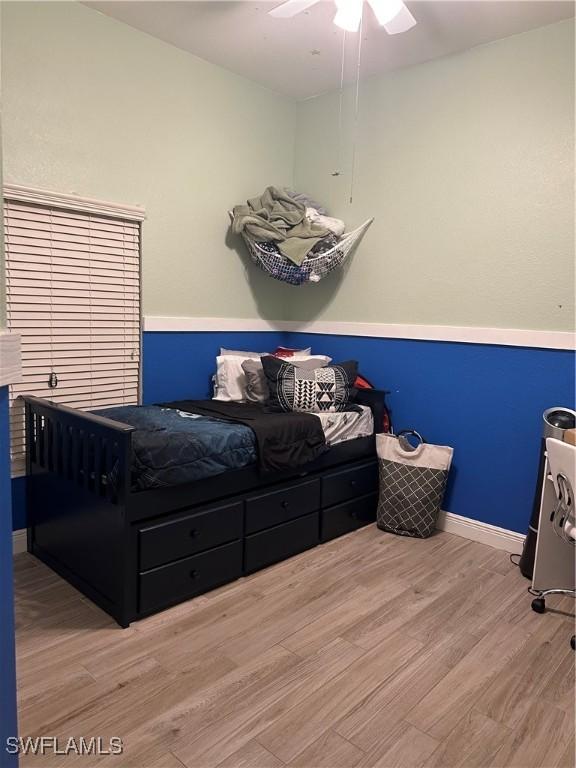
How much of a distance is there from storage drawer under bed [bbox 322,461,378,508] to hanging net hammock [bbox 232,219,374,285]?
1.20 m

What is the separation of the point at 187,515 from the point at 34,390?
1.04m

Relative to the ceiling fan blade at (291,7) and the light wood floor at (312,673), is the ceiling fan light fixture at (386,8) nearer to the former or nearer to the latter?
the ceiling fan blade at (291,7)

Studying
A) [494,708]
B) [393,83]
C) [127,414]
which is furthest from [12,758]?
[393,83]

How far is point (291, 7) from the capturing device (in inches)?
94.5

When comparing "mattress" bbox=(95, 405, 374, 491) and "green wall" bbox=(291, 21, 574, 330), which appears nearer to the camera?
"mattress" bbox=(95, 405, 374, 491)

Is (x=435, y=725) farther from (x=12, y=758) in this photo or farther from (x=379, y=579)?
(x=12, y=758)

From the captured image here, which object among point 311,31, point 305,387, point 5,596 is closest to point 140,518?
point 5,596

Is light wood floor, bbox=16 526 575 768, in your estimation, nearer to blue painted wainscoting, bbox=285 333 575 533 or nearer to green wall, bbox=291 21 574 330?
blue painted wainscoting, bbox=285 333 575 533

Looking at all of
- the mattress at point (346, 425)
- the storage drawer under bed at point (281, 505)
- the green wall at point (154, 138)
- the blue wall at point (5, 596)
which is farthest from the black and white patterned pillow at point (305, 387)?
the blue wall at point (5, 596)

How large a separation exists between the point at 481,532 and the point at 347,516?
739mm

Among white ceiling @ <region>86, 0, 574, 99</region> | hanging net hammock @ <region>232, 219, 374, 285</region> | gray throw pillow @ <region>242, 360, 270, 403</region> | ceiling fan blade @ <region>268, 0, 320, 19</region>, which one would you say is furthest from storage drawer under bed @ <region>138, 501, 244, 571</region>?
white ceiling @ <region>86, 0, 574, 99</region>

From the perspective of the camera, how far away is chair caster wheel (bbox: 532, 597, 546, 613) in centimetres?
236

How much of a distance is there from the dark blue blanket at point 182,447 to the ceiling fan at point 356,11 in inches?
72.3

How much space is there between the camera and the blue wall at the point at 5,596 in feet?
3.97
